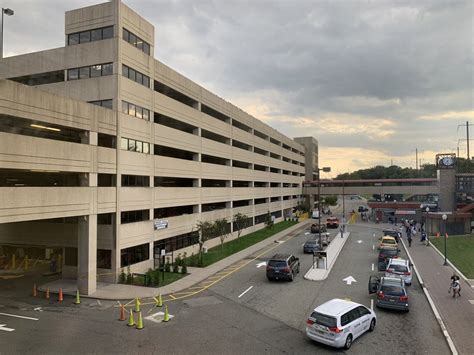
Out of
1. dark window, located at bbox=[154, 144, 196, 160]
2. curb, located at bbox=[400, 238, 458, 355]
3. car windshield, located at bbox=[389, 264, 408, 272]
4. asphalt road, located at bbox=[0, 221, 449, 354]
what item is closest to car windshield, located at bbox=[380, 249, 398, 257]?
curb, located at bbox=[400, 238, 458, 355]

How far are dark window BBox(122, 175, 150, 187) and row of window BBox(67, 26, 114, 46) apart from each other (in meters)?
11.1

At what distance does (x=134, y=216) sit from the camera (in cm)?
3103

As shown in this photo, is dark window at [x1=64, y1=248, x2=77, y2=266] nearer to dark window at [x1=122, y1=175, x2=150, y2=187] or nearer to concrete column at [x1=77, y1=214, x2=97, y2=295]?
concrete column at [x1=77, y1=214, x2=97, y2=295]

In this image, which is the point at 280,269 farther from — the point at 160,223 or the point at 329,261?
the point at 160,223

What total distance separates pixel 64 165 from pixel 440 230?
5024cm

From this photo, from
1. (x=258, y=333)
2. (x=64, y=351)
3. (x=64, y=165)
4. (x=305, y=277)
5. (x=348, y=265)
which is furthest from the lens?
(x=348, y=265)

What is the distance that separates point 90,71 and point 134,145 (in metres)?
6.63

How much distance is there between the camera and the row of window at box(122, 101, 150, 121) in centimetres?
2973

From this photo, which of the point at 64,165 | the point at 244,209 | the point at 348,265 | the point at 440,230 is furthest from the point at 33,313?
the point at 440,230

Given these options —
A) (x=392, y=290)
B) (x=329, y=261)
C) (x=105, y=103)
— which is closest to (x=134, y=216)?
(x=105, y=103)

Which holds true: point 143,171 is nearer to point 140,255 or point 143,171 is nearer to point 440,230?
point 140,255

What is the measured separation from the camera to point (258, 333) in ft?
57.6

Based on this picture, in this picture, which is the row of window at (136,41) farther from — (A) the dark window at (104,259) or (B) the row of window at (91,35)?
(A) the dark window at (104,259)

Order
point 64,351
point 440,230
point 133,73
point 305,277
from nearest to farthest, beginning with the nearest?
point 64,351
point 305,277
point 133,73
point 440,230
